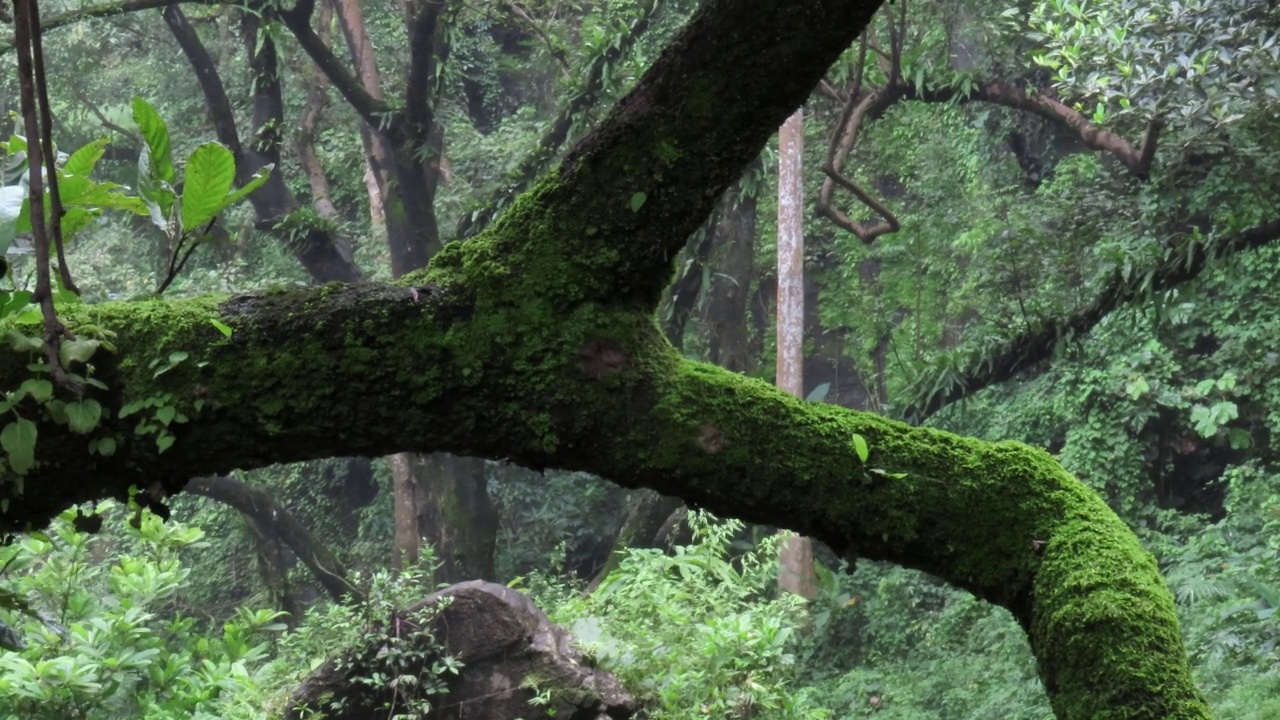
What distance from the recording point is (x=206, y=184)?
1.40 metres

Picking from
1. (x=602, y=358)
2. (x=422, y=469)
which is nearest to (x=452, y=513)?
(x=422, y=469)

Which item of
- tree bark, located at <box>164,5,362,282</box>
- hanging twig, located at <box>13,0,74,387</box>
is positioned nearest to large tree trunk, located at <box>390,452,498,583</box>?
tree bark, located at <box>164,5,362,282</box>

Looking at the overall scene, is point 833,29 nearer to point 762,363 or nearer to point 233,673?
point 233,673

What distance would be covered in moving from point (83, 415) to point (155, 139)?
1.28ft

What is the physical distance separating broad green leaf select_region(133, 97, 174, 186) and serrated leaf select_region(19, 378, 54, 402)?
12.8 inches

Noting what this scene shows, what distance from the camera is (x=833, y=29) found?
1291mm

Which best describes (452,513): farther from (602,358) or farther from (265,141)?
(602,358)

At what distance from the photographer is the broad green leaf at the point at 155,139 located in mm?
1368

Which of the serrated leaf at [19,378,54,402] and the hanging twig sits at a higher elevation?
the hanging twig

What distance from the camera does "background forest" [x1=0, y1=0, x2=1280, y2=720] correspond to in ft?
13.6

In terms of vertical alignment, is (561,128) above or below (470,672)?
above

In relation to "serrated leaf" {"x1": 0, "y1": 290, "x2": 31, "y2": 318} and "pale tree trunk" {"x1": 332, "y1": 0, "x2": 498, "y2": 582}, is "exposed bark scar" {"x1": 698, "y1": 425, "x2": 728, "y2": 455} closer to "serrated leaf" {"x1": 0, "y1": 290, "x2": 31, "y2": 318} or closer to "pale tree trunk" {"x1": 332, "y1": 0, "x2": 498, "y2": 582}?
"serrated leaf" {"x1": 0, "y1": 290, "x2": 31, "y2": 318}


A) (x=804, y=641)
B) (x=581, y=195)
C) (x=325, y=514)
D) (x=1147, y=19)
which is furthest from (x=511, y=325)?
(x=325, y=514)

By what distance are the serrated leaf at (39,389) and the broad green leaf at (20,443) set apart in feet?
0.09
